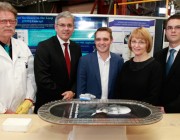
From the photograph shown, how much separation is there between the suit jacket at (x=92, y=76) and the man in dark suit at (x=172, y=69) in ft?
1.32

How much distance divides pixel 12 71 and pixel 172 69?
1.23 m

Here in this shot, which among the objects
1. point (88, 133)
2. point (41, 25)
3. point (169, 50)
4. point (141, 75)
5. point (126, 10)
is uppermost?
point (126, 10)

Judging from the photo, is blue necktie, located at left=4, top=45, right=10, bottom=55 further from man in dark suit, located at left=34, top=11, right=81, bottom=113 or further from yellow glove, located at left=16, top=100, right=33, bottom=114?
yellow glove, located at left=16, top=100, right=33, bottom=114

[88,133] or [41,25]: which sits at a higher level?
[41,25]

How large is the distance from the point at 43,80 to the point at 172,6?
398cm

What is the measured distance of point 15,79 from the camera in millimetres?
1834

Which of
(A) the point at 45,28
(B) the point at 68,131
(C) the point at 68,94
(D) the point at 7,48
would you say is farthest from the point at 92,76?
(A) the point at 45,28

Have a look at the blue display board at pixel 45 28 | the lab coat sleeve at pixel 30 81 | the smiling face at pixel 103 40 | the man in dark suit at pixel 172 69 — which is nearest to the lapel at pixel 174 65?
the man in dark suit at pixel 172 69

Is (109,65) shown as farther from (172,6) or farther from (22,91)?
(172,6)

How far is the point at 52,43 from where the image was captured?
221cm

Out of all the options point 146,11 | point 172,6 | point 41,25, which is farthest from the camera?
point 146,11

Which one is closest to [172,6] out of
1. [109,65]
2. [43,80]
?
[109,65]

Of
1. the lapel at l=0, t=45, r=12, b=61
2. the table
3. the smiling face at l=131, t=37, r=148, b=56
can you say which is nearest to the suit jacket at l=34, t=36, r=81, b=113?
the lapel at l=0, t=45, r=12, b=61

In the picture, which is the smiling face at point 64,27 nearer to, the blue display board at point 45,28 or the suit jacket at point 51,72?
the suit jacket at point 51,72
